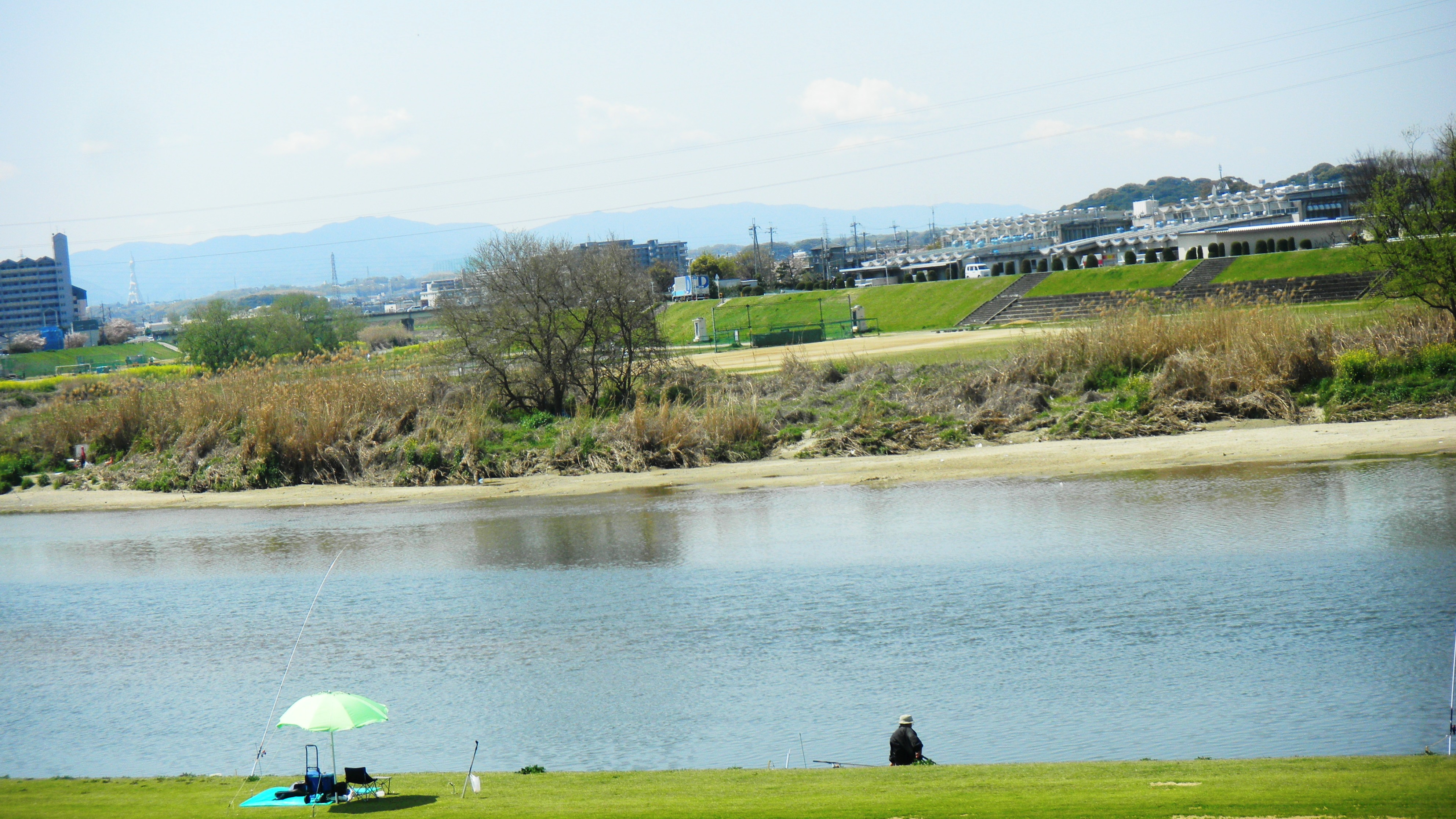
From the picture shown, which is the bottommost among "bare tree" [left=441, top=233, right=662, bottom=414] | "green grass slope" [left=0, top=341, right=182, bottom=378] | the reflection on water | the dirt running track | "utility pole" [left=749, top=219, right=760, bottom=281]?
the reflection on water

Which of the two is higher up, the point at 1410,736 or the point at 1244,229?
the point at 1244,229

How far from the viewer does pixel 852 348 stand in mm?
62281

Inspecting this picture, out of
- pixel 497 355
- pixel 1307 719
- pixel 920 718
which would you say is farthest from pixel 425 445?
pixel 1307 719

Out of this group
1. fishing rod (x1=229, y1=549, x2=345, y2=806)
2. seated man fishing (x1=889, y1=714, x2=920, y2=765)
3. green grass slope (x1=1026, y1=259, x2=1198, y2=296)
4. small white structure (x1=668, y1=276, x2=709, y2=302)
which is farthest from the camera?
small white structure (x1=668, y1=276, x2=709, y2=302)

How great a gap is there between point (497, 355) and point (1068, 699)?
32.8 metres

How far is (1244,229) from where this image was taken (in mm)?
93688

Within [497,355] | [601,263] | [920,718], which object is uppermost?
[601,263]

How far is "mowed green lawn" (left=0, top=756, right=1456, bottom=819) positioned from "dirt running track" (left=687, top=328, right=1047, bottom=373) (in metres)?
33.7

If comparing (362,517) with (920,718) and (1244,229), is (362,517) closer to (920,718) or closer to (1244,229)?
(920,718)

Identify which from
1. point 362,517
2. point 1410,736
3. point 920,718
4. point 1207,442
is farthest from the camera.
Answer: point 362,517

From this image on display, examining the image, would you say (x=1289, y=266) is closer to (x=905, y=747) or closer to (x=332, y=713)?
(x=905, y=747)

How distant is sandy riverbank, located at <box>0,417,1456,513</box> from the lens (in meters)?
30.4

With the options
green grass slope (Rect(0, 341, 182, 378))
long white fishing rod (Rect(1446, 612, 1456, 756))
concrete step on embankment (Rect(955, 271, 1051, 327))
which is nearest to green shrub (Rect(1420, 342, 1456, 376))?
long white fishing rod (Rect(1446, 612, 1456, 756))

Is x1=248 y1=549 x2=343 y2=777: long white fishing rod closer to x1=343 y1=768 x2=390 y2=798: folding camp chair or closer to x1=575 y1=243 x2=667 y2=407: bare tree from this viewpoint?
x1=343 y1=768 x2=390 y2=798: folding camp chair
